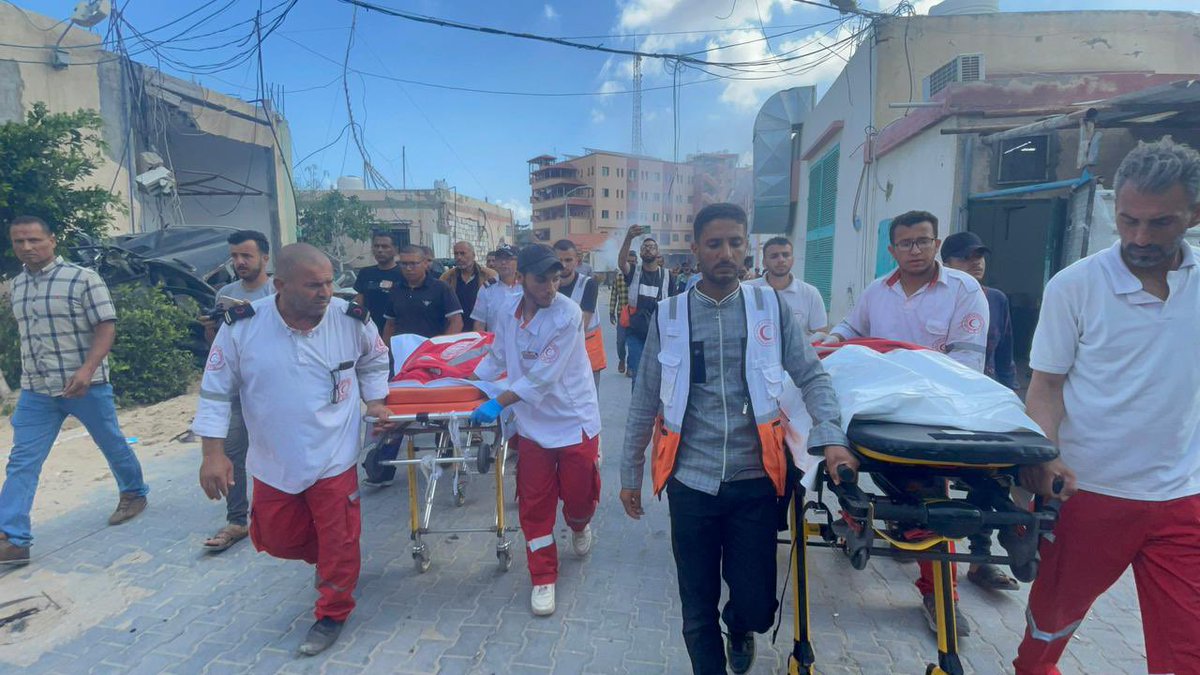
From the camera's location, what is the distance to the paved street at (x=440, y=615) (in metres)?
2.81

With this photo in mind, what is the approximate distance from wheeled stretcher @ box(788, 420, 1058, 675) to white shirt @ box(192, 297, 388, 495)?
7.43 ft

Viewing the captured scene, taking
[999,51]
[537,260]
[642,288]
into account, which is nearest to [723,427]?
[537,260]

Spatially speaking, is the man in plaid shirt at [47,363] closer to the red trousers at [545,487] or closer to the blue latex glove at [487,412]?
the blue latex glove at [487,412]

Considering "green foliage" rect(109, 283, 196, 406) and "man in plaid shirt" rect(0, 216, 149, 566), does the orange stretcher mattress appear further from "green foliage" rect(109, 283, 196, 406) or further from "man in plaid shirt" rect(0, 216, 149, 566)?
"green foliage" rect(109, 283, 196, 406)

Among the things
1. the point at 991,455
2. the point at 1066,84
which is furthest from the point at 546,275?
the point at 1066,84

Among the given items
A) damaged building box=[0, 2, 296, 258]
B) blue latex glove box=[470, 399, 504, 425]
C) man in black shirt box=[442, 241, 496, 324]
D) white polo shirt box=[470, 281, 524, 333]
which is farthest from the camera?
damaged building box=[0, 2, 296, 258]

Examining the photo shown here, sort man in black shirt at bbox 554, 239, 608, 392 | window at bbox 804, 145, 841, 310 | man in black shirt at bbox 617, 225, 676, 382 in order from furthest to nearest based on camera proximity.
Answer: window at bbox 804, 145, 841, 310
man in black shirt at bbox 617, 225, 676, 382
man in black shirt at bbox 554, 239, 608, 392

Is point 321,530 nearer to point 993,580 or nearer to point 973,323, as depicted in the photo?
point 973,323

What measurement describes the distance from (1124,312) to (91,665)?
449 cm

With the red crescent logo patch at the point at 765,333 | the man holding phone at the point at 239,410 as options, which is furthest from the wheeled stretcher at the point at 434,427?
the red crescent logo patch at the point at 765,333

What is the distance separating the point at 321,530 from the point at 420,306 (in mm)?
2767

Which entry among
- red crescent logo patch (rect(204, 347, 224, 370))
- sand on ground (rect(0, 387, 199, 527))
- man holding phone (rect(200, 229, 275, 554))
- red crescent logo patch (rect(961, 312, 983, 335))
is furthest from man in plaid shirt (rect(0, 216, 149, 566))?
red crescent logo patch (rect(961, 312, 983, 335))

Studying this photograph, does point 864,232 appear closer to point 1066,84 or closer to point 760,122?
point 1066,84

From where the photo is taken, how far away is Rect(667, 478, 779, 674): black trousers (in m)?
2.32
